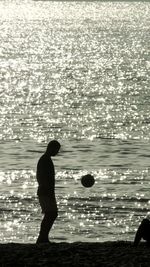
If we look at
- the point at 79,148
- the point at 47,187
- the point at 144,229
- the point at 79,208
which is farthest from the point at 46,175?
the point at 79,148

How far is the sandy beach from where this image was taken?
16.5m

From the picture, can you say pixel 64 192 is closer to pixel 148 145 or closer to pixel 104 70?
pixel 148 145

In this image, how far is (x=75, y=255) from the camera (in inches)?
675

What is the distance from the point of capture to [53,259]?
16.8 m

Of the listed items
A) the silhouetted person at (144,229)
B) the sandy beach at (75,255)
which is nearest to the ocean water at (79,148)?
the sandy beach at (75,255)

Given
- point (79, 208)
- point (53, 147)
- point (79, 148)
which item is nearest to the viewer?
point (53, 147)

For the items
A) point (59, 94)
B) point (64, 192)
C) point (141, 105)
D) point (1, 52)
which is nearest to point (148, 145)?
point (64, 192)

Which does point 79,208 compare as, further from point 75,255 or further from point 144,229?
point 75,255

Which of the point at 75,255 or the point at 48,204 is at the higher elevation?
the point at 48,204

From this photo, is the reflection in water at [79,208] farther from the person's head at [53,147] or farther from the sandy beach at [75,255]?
the sandy beach at [75,255]

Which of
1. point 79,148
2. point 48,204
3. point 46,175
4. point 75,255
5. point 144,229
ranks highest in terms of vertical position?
point 46,175

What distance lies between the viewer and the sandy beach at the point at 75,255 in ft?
54.0

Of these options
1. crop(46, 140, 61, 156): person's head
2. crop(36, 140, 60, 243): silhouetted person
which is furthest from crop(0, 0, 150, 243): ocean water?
crop(46, 140, 61, 156): person's head

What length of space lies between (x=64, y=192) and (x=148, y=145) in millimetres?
19468
